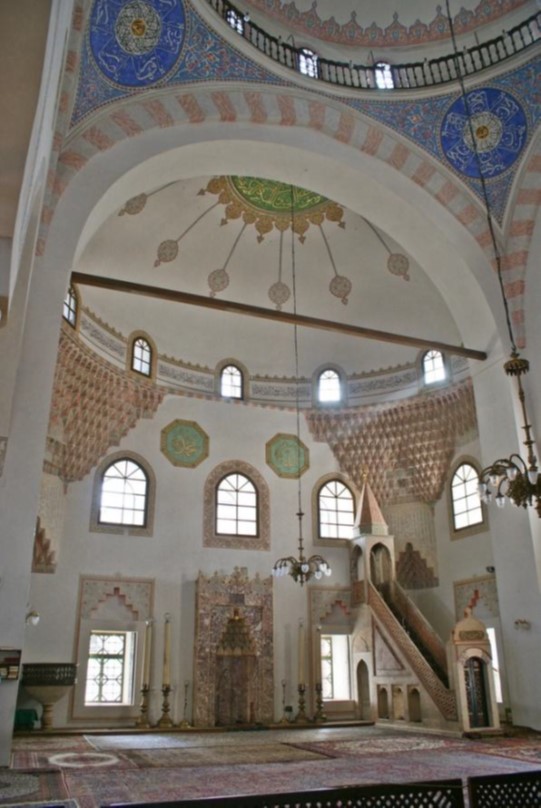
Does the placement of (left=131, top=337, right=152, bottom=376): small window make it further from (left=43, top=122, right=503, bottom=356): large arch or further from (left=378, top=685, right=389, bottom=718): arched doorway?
(left=378, top=685, right=389, bottom=718): arched doorway

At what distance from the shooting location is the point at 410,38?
10531 millimetres

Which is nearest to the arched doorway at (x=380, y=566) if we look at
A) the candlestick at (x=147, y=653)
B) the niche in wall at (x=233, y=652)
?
the niche in wall at (x=233, y=652)

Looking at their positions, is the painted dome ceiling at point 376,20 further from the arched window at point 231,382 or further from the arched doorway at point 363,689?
the arched doorway at point 363,689

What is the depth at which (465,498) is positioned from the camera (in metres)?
12.0

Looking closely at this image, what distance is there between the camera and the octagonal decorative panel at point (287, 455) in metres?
13.0

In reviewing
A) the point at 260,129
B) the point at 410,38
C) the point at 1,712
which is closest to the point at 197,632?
the point at 1,712

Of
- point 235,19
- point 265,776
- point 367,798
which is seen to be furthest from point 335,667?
point 235,19

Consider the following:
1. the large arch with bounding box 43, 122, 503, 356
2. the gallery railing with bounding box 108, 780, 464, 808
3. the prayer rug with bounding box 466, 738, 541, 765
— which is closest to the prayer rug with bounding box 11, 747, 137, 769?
the prayer rug with bounding box 466, 738, 541, 765

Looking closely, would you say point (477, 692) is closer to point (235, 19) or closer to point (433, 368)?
point (433, 368)

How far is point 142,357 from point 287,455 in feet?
10.7

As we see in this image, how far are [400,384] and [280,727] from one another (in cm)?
642

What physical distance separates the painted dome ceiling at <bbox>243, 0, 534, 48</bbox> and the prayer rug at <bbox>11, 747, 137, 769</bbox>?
9.88 meters

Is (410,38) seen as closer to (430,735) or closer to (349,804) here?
(430,735)

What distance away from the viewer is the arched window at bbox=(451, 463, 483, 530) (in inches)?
461
